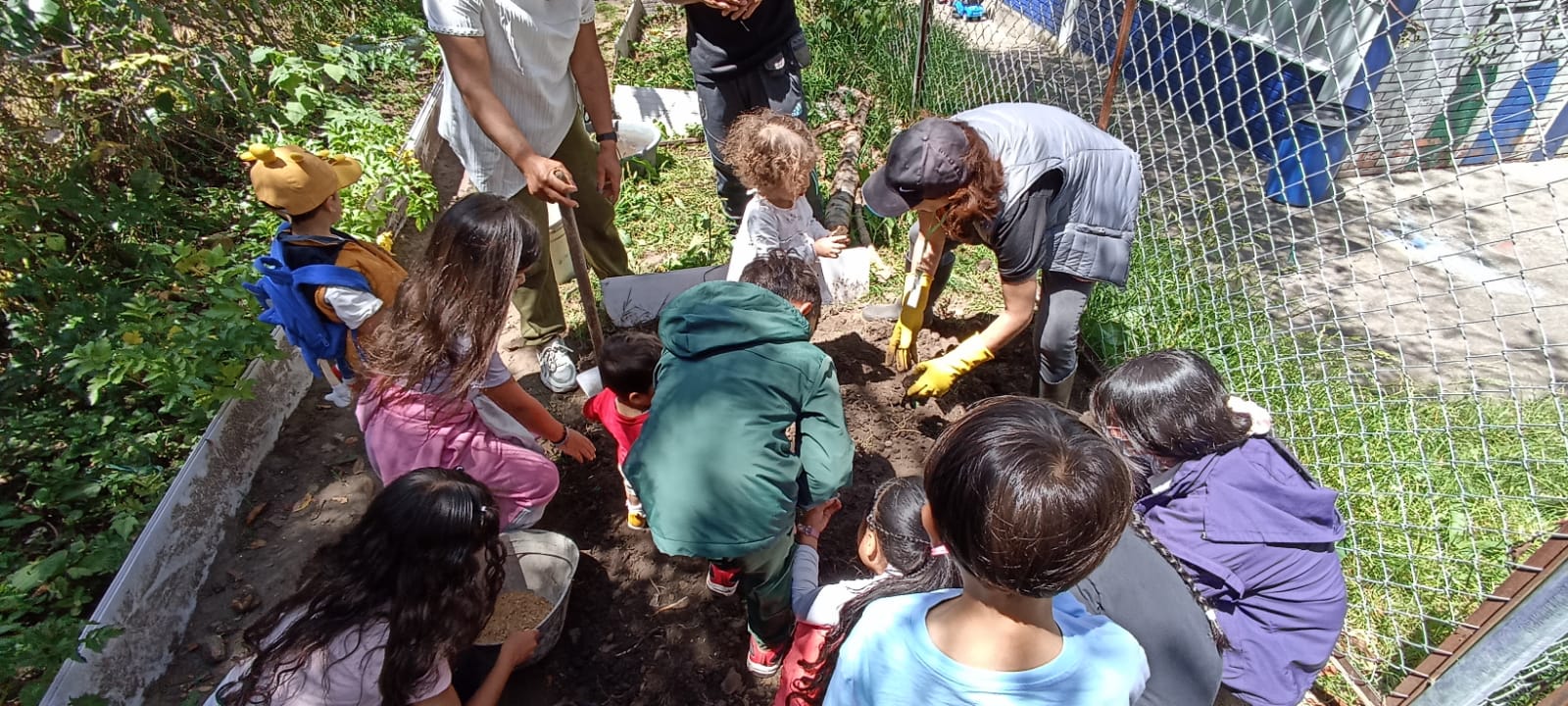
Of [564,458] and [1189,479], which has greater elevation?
[1189,479]

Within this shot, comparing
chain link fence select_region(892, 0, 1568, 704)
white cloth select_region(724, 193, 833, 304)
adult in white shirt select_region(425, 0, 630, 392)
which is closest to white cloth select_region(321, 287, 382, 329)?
adult in white shirt select_region(425, 0, 630, 392)

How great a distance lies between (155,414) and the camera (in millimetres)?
2854

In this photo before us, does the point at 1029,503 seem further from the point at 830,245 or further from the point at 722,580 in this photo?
the point at 830,245

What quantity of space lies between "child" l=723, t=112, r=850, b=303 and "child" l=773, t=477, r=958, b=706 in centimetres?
105

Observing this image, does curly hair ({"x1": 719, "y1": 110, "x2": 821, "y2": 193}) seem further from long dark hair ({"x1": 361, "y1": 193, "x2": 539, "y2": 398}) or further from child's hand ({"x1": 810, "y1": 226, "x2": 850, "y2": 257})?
long dark hair ({"x1": 361, "y1": 193, "x2": 539, "y2": 398})

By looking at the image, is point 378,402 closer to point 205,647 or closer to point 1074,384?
point 205,647

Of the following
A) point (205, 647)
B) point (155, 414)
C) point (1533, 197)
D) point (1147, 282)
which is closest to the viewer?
point (205, 647)

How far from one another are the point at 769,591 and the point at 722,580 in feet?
1.10

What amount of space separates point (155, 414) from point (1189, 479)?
3.37m

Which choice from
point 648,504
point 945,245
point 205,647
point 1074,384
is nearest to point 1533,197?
point 1074,384

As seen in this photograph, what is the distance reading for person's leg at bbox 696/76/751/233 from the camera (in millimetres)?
3420

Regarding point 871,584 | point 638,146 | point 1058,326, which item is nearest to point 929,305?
point 1058,326

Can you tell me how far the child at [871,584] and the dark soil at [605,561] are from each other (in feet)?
1.57

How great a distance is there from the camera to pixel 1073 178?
2402mm
